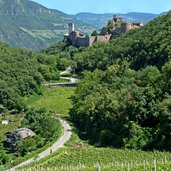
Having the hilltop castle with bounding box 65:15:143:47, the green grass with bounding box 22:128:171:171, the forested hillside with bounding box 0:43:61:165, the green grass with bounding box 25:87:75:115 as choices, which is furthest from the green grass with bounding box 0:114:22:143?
the hilltop castle with bounding box 65:15:143:47

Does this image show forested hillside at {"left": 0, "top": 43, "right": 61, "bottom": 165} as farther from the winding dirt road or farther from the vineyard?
Result: the vineyard

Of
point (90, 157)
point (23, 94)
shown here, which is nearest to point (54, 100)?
point (23, 94)

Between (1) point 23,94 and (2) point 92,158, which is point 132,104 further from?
(1) point 23,94

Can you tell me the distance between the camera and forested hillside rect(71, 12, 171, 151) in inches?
1777

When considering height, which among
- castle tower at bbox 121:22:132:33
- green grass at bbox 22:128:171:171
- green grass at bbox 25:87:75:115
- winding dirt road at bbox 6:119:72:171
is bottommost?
green grass at bbox 25:87:75:115

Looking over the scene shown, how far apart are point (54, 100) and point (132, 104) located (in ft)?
113

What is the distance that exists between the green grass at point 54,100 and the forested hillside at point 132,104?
6.12 meters

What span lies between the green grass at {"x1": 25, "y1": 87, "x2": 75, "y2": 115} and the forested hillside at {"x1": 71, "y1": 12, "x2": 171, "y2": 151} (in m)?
6.12

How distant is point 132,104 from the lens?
48.9 metres

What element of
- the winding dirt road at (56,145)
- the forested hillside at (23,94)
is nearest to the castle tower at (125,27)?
the forested hillside at (23,94)

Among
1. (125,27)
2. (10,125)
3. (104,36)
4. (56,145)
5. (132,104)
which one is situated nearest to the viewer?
(132,104)

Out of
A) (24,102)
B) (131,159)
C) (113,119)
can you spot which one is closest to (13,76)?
(24,102)

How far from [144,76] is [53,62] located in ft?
197

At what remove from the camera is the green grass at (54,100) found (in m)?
75.8
